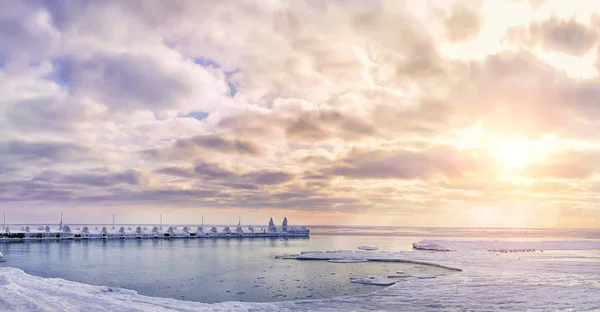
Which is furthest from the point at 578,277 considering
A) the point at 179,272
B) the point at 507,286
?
the point at 179,272

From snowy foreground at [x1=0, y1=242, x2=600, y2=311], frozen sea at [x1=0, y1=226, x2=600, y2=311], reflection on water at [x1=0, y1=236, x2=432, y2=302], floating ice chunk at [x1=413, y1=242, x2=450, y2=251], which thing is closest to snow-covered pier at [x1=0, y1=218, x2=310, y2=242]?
floating ice chunk at [x1=413, y1=242, x2=450, y2=251]

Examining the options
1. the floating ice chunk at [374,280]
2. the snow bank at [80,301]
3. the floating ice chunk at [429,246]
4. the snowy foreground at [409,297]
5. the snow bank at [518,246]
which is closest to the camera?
the snow bank at [80,301]

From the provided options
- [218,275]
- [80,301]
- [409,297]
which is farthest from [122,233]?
[409,297]

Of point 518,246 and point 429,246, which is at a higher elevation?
point 429,246

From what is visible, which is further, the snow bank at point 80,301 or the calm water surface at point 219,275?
the calm water surface at point 219,275

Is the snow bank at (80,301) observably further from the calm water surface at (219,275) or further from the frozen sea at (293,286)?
the calm water surface at (219,275)

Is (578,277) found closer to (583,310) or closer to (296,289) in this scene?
(583,310)

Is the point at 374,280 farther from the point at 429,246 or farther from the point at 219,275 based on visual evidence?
the point at 429,246

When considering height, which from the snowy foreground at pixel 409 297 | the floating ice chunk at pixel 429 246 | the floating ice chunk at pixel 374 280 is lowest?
the floating ice chunk at pixel 429 246

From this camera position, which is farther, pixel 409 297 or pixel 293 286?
pixel 293 286

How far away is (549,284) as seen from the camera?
2572 centimetres

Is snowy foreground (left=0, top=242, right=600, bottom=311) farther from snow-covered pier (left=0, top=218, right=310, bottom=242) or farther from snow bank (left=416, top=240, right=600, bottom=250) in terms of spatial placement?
snow-covered pier (left=0, top=218, right=310, bottom=242)

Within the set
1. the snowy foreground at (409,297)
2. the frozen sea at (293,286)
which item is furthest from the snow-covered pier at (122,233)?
the snowy foreground at (409,297)

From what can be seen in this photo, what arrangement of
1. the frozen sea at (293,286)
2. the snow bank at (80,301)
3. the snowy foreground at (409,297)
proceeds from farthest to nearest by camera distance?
the frozen sea at (293,286), the snowy foreground at (409,297), the snow bank at (80,301)
